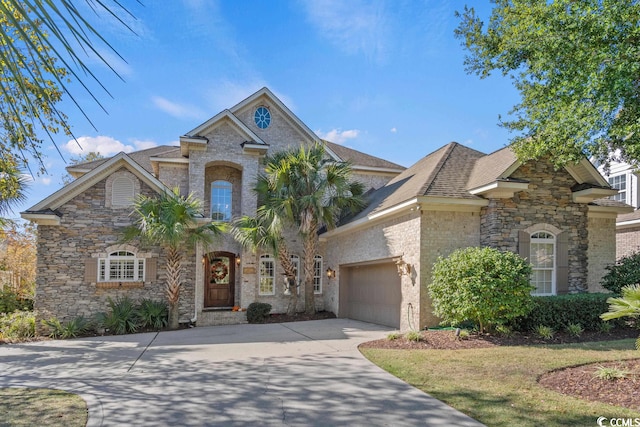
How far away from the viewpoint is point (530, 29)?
11102 mm

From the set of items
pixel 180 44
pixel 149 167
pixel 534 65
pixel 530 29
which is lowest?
pixel 180 44

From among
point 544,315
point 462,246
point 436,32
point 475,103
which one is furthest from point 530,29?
point 544,315

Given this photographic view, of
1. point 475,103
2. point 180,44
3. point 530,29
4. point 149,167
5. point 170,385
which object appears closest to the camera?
point 180,44

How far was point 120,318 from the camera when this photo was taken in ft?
47.5

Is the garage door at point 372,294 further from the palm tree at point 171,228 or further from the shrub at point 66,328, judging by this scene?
the shrub at point 66,328

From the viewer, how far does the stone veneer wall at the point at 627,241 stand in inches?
697

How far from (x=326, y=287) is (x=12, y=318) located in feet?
36.9

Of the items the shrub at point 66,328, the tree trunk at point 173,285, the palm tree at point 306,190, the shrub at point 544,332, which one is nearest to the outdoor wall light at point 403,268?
the shrub at point 544,332

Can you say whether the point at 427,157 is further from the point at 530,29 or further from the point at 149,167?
the point at 149,167

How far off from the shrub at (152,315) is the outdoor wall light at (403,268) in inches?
325

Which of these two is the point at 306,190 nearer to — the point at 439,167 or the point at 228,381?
the point at 439,167

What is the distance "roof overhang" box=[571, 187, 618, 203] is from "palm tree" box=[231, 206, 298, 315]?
954 cm

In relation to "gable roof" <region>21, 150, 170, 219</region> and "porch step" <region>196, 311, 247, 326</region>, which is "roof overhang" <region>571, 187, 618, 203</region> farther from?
"gable roof" <region>21, 150, 170, 219</region>

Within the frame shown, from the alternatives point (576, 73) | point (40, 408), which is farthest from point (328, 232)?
point (40, 408)
